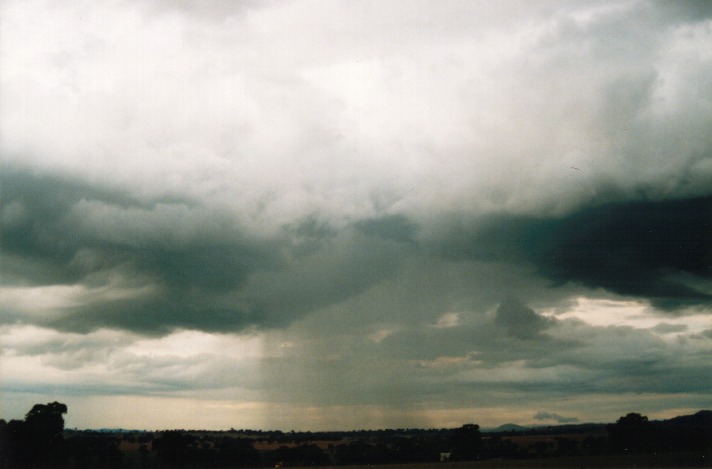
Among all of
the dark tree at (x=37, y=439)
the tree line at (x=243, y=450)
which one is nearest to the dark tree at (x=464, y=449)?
the tree line at (x=243, y=450)

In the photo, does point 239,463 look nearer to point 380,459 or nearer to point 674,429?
point 380,459

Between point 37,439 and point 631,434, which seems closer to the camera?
point 37,439

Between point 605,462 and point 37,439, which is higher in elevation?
point 37,439

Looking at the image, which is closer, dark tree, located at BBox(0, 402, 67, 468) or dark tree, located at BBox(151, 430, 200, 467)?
dark tree, located at BBox(0, 402, 67, 468)

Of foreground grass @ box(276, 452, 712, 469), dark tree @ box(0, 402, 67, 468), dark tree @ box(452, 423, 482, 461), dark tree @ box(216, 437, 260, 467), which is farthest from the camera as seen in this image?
dark tree @ box(452, 423, 482, 461)

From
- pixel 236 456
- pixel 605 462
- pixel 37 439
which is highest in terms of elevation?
pixel 37 439

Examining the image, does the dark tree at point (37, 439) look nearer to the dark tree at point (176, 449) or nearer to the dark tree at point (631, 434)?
the dark tree at point (176, 449)

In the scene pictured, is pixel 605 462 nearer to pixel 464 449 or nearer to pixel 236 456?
pixel 464 449

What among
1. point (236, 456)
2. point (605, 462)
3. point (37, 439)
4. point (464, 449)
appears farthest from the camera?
point (464, 449)

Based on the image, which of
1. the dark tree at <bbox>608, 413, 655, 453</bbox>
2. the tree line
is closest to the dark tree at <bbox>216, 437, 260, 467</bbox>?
the tree line

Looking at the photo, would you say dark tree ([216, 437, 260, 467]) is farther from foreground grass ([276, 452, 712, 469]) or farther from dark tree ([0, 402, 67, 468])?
dark tree ([0, 402, 67, 468])

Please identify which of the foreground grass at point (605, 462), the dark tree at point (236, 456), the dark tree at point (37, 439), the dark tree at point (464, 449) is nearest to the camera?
the foreground grass at point (605, 462)

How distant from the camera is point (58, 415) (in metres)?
146

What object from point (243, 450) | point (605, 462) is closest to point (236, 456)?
point (243, 450)
